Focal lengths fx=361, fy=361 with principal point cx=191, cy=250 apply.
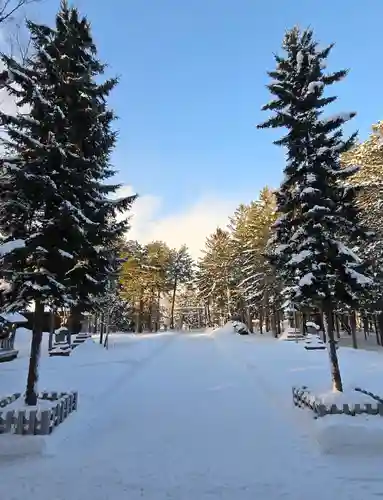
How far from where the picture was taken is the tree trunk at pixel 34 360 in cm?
720

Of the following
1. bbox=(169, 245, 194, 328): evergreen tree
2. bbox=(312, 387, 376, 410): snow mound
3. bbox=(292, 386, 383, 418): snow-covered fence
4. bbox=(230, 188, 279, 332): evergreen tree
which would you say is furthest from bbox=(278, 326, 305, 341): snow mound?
bbox=(169, 245, 194, 328): evergreen tree

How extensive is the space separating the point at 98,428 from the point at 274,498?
4.15 m

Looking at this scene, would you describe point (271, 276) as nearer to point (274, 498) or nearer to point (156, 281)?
point (156, 281)

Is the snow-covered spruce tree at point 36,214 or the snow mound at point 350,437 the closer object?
the snow mound at point 350,437

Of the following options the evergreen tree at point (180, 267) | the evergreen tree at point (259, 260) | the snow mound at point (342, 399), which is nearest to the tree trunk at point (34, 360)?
the snow mound at point (342, 399)

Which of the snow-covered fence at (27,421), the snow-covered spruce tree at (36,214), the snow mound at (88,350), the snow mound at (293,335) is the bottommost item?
→ the snow-covered fence at (27,421)

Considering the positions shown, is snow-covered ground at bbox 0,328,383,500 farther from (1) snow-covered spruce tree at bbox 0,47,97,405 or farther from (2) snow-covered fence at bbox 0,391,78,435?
(1) snow-covered spruce tree at bbox 0,47,97,405

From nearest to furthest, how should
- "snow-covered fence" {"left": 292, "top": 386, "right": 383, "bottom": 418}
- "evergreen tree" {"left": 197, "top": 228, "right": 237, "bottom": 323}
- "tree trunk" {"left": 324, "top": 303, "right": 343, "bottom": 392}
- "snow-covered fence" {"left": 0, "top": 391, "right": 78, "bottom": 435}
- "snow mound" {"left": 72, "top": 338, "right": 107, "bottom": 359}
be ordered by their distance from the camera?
"snow-covered fence" {"left": 0, "top": 391, "right": 78, "bottom": 435} < "snow-covered fence" {"left": 292, "top": 386, "right": 383, "bottom": 418} < "tree trunk" {"left": 324, "top": 303, "right": 343, "bottom": 392} < "snow mound" {"left": 72, "top": 338, "right": 107, "bottom": 359} < "evergreen tree" {"left": 197, "top": 228, "right": 237, "bottom": 323}

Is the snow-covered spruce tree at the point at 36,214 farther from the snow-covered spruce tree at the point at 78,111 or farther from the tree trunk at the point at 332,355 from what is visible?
the tree trunk at the point at 332,355

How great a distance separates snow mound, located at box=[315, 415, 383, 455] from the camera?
19.4 feet

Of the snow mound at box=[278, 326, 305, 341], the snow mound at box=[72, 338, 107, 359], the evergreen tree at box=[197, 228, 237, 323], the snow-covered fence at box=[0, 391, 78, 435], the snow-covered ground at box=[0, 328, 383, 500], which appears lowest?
the snow-covered ground at box=[0, 328, 383, 500]

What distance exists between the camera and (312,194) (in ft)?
28.5

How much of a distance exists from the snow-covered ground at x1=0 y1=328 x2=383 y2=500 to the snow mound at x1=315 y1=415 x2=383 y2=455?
0.6 inches

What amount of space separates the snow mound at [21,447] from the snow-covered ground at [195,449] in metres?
0.02
